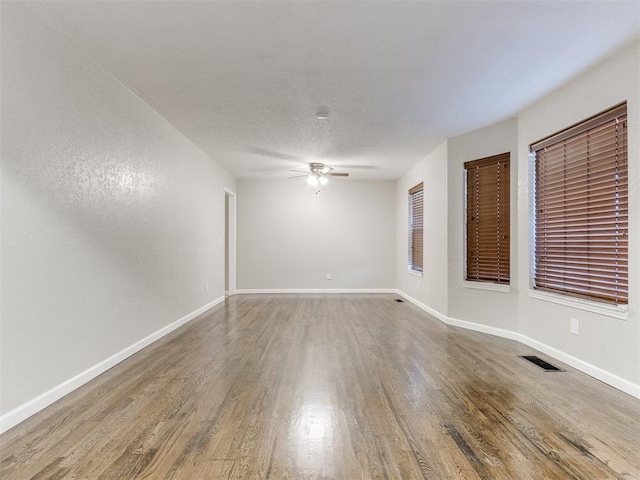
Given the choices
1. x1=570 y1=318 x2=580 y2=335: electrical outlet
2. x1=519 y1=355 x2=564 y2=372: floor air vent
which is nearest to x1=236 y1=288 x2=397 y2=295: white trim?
x1=519 y1=355 x2=564 y2=372: floor air vent

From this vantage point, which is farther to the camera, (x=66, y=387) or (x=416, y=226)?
(x=416, y=226)

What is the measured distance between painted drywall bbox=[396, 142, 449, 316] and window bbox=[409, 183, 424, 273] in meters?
0.17

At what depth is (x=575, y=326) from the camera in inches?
126

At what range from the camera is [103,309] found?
297 cm

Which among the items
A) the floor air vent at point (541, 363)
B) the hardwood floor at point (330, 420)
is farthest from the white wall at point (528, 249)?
the hardwood floor at point (330, 420)

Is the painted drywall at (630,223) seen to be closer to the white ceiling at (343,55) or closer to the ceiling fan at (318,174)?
the white ceiling at (343,55)

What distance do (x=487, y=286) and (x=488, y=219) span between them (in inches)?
32.9

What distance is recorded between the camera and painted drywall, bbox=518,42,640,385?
103 inches

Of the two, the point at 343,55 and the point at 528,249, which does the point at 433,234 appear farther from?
the point at 343,55

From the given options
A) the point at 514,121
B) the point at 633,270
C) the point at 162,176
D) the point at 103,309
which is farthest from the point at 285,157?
the point at 633,270

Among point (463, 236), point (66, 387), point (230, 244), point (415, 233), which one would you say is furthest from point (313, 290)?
point (66, 387)

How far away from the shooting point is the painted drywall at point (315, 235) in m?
7.84

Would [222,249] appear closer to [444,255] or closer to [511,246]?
[444,255]

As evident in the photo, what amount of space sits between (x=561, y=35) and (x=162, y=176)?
12.9ft
